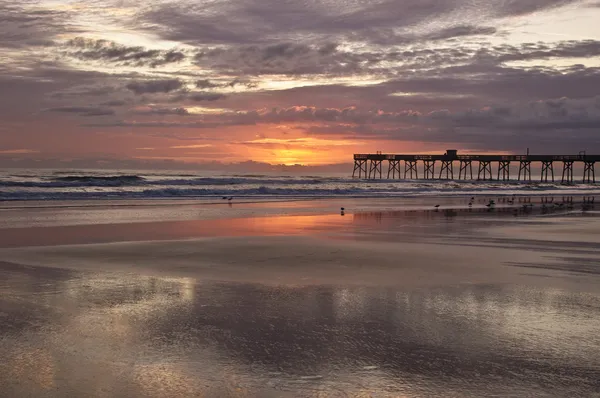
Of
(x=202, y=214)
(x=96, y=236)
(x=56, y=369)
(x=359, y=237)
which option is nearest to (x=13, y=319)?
(x=56, y=369)

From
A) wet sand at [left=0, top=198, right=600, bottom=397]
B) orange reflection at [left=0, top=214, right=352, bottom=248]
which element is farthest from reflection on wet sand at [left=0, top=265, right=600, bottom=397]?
orange reflection at [left=0, top=214, right=352, bottom=248]

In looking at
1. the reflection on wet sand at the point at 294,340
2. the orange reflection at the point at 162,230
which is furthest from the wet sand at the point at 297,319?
the orange reflection at the point at 162,230

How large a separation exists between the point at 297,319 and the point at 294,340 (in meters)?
0.85

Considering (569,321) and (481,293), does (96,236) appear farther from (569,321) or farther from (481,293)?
(569,321)

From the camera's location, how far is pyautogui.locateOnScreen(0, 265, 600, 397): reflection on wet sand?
4.77 meters

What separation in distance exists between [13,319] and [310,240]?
8954mm

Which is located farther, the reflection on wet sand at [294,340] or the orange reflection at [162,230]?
the orange reflection at [162,230]

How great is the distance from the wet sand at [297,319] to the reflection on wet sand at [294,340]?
2 cm

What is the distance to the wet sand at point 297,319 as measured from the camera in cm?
486

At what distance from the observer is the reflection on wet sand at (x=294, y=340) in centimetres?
477

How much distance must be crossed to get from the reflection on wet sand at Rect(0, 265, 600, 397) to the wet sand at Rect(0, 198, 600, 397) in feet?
0.08

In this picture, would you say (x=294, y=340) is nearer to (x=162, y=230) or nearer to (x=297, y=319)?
(x=297, y=319)

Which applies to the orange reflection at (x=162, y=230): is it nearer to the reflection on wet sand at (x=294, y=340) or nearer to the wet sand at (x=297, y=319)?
the wet sand at (x=297, y=319)

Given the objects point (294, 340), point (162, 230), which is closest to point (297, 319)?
point (294, 340)
